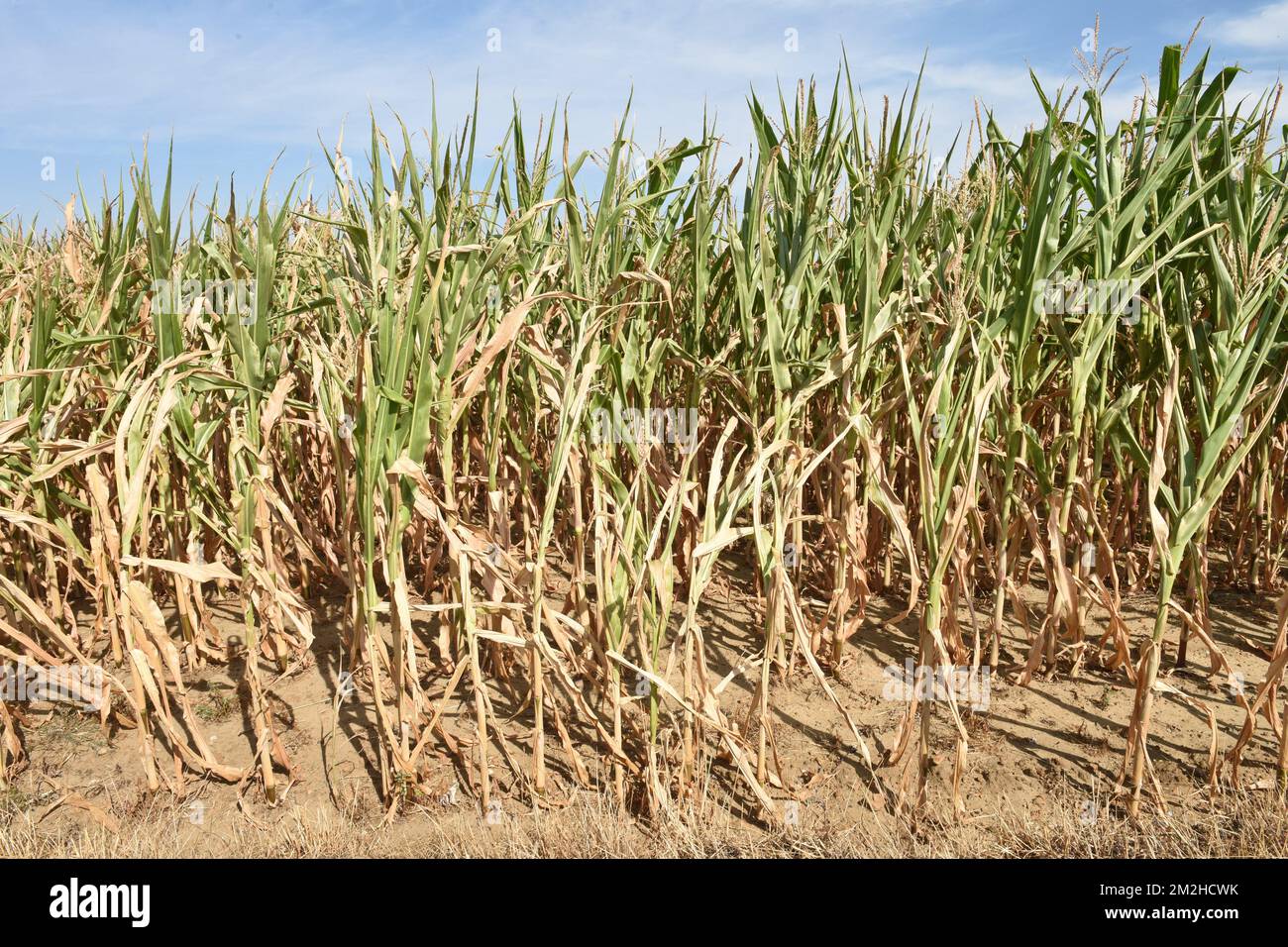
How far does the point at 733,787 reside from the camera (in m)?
2.48

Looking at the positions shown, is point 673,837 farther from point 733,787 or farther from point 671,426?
point 671,426

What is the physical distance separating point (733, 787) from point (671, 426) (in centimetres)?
122

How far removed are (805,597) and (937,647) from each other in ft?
3.62

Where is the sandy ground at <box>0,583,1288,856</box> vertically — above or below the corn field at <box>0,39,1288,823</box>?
below

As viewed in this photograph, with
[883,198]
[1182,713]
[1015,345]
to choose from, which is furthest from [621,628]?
A: [1182,713]

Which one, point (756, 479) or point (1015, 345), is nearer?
point (756, 479)

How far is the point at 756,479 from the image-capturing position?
7.15ft

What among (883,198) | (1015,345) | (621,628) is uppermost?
(883,198)

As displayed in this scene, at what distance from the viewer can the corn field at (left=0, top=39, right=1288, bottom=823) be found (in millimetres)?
2201

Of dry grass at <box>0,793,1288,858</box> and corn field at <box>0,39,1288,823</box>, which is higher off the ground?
corn field at <box>0,39,1288,823</box>

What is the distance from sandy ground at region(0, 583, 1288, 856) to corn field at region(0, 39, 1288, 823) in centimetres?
6

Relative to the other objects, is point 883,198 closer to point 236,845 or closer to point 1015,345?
point 1015,345

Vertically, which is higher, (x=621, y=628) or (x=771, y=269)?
(x=771, y=269)

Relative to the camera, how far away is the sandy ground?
87.7 inches
